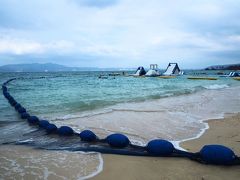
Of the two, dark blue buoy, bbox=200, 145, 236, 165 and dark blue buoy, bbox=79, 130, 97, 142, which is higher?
dark blue buoy, bbox=200, 145, 236, 165

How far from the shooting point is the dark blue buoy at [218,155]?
544cm

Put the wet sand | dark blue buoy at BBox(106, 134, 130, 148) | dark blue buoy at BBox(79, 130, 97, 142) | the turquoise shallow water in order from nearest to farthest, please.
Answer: the wet sand < dark blue buoy at BBox(106, 134, 130, 148) < dark blue buoy at BBox(79, 130, 97, 142) < the turquoise shallow water

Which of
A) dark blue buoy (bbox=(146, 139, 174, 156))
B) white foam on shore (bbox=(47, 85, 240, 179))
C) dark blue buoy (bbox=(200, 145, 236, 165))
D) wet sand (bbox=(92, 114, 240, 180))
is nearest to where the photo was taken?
wet sand (bbox=(92, 114, 240, 180))

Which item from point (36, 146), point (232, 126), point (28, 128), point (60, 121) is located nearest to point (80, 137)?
point (36, 146)

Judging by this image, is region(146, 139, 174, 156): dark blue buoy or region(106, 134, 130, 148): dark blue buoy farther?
region(106, 134, 130, 148): dark blue buoy

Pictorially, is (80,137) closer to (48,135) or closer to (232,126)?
(48,135)

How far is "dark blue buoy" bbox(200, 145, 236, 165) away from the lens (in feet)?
17.9

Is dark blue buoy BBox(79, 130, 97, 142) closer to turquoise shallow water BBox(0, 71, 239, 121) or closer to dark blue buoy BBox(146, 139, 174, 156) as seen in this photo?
dark blue buoy BBox(146, 139, 174, 156)

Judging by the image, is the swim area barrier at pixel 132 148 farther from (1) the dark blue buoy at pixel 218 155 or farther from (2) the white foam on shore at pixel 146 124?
(2) the white foam on shore at pixel 146 124

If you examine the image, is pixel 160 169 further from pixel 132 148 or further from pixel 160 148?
pixel 132 148

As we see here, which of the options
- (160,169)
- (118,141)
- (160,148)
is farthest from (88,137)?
(160,169)

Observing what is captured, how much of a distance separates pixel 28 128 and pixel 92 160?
15.8ft

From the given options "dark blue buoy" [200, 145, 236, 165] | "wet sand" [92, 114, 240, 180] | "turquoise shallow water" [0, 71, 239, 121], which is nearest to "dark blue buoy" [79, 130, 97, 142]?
"wet sand" [92, 114, 240, 180]

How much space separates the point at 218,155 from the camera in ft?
18.0
